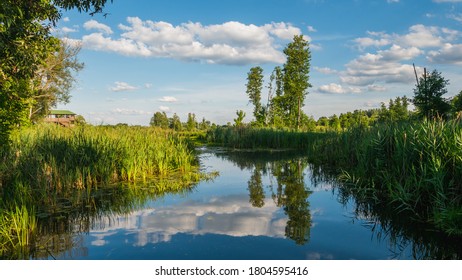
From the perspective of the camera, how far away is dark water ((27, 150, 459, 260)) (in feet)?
18.7

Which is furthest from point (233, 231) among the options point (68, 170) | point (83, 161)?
point (83, 161)

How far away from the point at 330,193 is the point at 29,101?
11.2 m

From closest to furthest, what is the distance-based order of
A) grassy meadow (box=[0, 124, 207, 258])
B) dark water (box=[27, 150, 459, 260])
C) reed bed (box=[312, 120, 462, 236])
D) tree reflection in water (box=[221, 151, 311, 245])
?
1. dark water (box=[27, 150, 459, 260])
2. grassy meadow (box=[0, 124, 207, 258])
3. reed bed (box=[312, 120, 462, 236])
4. tree reflection in water (box=[221, 151, 311, 245])

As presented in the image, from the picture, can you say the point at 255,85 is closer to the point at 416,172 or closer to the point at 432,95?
the point at 432,95

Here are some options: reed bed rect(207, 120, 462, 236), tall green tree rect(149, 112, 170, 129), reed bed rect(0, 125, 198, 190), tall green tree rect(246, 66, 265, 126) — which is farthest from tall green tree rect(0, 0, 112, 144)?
tall green tree rect(149, 112, 170, 129)

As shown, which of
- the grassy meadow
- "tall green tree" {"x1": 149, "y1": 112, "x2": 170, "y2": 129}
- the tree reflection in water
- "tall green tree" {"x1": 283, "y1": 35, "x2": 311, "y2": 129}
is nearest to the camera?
the grassy meadow

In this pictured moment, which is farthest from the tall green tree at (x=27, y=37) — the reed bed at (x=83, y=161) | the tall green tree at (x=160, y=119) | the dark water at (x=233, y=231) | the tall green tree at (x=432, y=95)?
the tall green tree at (x=160, y=119)

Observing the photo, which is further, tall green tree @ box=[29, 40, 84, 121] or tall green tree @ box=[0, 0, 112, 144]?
tall green tree @ box=[29, 40, 84, 121]

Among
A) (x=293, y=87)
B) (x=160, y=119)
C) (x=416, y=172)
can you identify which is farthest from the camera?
(x=160, y=119)

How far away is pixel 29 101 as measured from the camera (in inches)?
479

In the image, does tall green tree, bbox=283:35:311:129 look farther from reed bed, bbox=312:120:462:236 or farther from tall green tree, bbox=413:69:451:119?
reed bed, bbox=312:120:462:236

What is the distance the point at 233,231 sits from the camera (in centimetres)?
690

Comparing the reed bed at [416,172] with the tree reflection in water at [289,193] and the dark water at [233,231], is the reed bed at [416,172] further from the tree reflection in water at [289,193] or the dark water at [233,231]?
the tree reflection in water at [289,193]

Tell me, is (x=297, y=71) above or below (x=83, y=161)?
above
